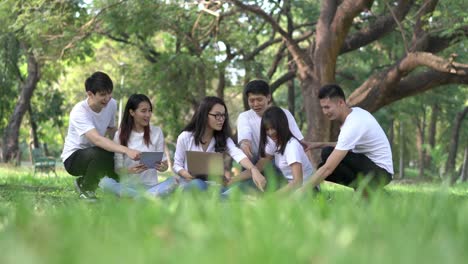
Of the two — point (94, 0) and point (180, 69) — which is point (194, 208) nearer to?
point (94, 0)

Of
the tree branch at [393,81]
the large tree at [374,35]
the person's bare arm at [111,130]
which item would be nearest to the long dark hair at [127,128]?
the person's bare arm at [111,130]

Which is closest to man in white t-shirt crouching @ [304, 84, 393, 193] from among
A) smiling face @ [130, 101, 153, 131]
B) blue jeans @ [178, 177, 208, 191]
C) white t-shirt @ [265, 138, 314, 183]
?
white t-shirt @ [265, 138, 314, 183]

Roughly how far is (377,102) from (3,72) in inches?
678

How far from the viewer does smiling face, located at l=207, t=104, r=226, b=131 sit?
24.6ft

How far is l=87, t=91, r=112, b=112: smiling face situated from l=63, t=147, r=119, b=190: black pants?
469 mm

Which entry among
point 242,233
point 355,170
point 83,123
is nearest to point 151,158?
point 83,123

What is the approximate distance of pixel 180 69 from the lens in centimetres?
2039

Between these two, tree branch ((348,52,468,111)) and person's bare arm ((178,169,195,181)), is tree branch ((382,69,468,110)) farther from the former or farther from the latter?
person's bare arm ((178,169,195,181))

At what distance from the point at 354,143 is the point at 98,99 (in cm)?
277

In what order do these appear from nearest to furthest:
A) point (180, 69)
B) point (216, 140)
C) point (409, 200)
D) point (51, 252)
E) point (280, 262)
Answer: point (280, 262) → point (51, 252) → point (409, 200) → point (216, 140) → point (180, 69)

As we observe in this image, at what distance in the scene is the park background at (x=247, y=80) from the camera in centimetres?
215

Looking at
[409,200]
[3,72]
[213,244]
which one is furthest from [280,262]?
[3,72]

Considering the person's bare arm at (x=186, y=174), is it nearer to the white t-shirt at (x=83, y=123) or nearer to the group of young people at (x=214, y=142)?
the group of young people at (x=214, y=142)

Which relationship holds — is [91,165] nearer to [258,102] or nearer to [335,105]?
[258,102]
